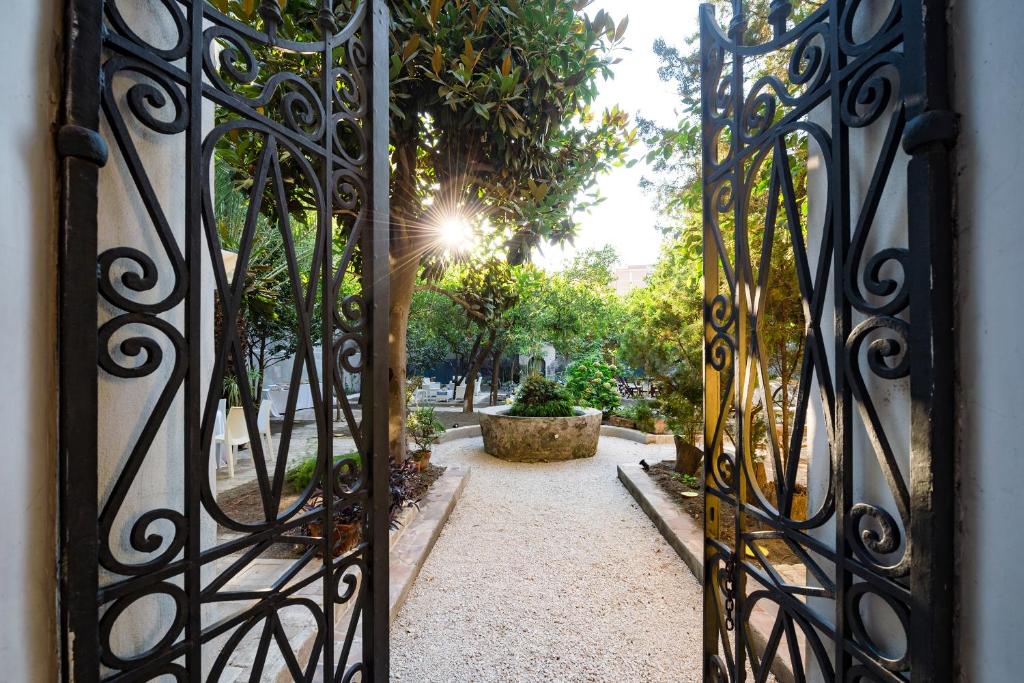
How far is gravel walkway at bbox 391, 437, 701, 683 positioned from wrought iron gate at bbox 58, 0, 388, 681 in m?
0.98

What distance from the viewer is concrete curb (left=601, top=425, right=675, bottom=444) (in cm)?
779

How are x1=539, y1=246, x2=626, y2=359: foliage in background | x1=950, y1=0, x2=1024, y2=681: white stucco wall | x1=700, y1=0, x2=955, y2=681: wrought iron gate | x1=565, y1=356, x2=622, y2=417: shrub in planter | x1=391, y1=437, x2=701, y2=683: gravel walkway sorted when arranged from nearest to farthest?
x1=950, y1=0, x2=1024, y2=681: white stucco wall → x1=700, y1=0, x2=955, y2=681: wrought iron gate → x1=391, y1=437, x2=701, y2=683: gravel walkway → x1=565, y1=356, x2=622, y2=417: shrub in planter → x1=539, y1=246, x2=626, y2=359: foliage in background

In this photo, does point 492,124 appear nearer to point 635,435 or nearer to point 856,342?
point 856,342

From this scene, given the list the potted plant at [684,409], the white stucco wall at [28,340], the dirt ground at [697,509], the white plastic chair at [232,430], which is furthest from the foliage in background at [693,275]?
the white plastic chair at [232,430]

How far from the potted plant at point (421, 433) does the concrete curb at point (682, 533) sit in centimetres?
255

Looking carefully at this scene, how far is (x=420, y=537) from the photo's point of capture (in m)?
3.49

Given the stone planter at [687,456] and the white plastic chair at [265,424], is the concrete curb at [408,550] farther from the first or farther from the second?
the white plastic chair at [265,424]

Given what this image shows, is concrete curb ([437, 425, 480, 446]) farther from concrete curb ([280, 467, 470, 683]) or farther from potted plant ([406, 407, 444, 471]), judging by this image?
concrete curb ([280, 467, 470, 683])

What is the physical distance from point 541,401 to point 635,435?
A: 2.29 metres

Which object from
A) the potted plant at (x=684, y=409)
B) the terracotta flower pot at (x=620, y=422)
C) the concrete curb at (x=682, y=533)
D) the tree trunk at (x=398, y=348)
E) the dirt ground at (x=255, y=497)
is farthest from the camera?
the terracotta flower pot at (x=620, y=422)

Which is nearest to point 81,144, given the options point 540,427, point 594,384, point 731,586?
point 731,586

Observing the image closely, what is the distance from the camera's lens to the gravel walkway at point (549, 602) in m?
2.23

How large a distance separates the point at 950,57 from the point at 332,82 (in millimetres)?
1547

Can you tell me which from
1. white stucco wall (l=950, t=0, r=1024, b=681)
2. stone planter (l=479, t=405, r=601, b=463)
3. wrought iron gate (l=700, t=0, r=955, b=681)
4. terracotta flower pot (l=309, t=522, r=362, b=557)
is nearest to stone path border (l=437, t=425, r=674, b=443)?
stone planter (l=479, t=405, r=601, b=463)
